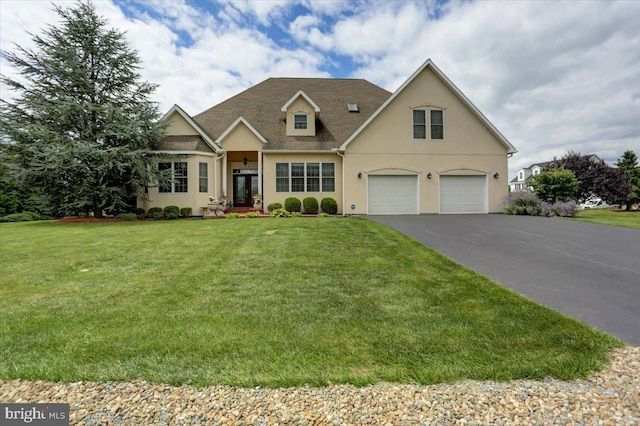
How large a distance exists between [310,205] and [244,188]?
203 inches

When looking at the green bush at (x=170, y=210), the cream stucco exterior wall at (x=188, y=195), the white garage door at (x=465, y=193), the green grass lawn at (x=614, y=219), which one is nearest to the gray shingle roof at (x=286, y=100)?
the cream stucco exterior wall at (x=188, y=195)

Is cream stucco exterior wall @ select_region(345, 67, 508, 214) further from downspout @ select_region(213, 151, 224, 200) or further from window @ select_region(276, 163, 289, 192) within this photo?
downspout @ select_region(213, 151, 224, 200)

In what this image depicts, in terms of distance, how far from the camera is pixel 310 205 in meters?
16.5

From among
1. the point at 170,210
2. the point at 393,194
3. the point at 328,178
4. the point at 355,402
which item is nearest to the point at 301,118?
the point at 328,178

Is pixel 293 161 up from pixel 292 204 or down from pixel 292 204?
up

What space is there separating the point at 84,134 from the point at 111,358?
54.2 feet

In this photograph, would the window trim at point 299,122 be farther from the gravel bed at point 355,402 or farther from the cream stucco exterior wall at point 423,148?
the gravel bed at point 355,402

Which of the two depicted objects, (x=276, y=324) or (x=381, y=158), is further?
(x=381, y=158)

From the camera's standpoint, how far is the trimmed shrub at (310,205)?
16516 mm

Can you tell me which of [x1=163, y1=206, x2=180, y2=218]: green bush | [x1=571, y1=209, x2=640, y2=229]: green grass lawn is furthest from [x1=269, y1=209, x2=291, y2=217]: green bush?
[x1=571, y1=209, x2=640, y2=229]: green grass lawn

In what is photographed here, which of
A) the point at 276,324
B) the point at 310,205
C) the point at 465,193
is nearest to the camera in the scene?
the point at 276,324

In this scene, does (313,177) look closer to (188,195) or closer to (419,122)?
(419,122)

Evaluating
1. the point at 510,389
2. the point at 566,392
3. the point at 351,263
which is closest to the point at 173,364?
the point at 510,389

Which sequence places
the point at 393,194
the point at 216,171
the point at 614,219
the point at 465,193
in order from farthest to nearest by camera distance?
the point at 216,171 < the point at 465,193 < the point at 393,194 < the point at 614,219
